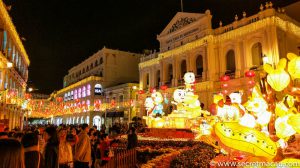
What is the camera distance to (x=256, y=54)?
25.0 metres

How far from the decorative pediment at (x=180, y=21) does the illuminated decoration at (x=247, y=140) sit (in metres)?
23.6

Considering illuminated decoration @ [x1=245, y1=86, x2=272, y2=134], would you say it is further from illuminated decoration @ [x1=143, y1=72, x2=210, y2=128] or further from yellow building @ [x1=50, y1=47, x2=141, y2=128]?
yellow building @ [x1=50, y1=47, x2=141, y2=128]

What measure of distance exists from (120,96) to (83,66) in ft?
69.6

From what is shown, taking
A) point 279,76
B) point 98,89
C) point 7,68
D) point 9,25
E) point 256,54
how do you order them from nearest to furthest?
point 279,76 → point 7,68 → point 256,54 → point 9,25 → point 98,89

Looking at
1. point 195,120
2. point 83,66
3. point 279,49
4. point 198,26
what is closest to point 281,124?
point 195,120

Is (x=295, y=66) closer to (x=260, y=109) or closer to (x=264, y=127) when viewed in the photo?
(x=260, y=109)

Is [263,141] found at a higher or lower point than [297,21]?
lower

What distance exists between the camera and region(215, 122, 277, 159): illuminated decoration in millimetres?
5379

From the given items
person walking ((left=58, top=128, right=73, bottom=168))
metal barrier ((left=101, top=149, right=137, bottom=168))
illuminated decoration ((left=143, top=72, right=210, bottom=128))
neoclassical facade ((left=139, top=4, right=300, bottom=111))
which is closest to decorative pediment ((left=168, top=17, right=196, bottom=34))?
neoclassical facade ((left=139, top=4, right=300, bottom=111))

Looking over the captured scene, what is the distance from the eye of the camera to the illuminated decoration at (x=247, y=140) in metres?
5.38

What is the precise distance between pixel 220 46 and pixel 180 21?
6698 millimetres

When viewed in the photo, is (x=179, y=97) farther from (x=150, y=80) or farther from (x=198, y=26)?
(x=150, y=80)

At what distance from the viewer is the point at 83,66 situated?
58.6 m

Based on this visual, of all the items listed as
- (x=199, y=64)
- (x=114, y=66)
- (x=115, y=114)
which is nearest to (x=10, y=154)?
(x=199, y=64)
